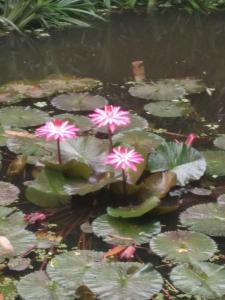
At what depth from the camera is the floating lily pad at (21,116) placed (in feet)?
10.5

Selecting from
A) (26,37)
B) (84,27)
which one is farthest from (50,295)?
(84,27)

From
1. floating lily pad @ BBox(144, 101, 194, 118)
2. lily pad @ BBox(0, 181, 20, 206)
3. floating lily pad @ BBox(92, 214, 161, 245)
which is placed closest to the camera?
floating lily pad @ BBox(92, 214, 161, 245)

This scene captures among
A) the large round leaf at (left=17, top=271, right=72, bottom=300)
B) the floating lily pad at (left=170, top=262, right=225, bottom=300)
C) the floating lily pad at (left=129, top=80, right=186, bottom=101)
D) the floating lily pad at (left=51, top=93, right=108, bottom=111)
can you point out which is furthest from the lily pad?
the floating lily pad at (left=129, top=80, right=186, bottom=101)

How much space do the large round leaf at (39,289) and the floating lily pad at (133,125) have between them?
120 cm

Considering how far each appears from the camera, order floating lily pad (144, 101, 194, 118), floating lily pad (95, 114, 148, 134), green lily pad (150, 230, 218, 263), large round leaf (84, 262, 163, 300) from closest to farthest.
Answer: large round leaf (84, 262, 163, 300) → green lily pad (150, 230, 218, 263) → floating lily pad (95, 114, 148, 134) → floating lily pad (144, 101, 194, 118)

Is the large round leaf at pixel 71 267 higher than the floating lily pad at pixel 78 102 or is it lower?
lower

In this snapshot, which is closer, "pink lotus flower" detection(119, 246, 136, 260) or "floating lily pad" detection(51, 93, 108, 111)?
"pink lotus flower" detection(119, 246, 136, 260)

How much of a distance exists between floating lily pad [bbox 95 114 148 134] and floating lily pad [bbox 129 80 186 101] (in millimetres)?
424

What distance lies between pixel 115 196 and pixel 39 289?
67 centimetres

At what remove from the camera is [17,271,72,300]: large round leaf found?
2000 mm

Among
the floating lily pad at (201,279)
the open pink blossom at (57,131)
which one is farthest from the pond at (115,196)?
the open pink blossom at (57,131)

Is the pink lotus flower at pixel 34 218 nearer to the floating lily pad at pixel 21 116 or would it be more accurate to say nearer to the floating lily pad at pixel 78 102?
the floating lily pad at pixel 21 116

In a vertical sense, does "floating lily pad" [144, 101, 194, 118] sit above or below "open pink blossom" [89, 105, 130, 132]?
below

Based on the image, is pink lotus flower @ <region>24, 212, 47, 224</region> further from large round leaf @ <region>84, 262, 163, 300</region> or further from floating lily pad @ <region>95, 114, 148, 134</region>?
floating lily pad @ <region>95, 114, 148, 134</region>
